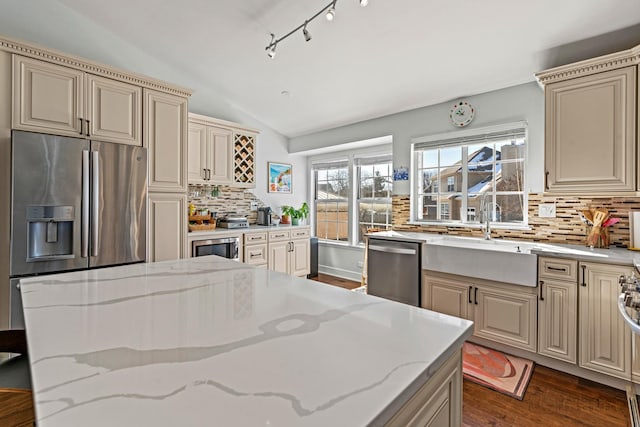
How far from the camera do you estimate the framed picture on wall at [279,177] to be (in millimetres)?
4973

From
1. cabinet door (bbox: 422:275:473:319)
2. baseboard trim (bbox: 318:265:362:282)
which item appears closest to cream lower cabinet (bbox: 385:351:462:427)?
cabinet door (bbox: 422:275:473:319)

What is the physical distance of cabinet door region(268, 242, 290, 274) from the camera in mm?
4148

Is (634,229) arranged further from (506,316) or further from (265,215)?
(265,215)

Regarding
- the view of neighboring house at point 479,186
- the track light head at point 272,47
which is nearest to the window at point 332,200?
the view of neighboring house at point 479,186

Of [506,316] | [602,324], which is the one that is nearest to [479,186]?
[506,316]

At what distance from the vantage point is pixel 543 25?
2.26 m

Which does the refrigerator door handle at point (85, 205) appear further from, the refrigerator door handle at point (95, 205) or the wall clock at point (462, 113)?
the wall clock at point (462, 113)

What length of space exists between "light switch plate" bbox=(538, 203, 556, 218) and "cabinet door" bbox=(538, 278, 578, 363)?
0.77 m

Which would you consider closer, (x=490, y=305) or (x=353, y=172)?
(x=490, y=305)

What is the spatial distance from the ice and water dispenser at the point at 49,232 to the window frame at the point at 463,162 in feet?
10.8

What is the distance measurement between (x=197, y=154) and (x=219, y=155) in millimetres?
293

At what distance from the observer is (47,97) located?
2.29m

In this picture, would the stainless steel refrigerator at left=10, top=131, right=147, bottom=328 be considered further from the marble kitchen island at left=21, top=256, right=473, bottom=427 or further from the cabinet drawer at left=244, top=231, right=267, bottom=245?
the cabinet drawer at left=244, top=231, right=267, bottom=245

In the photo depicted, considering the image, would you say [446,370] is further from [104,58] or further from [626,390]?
[104,58]
